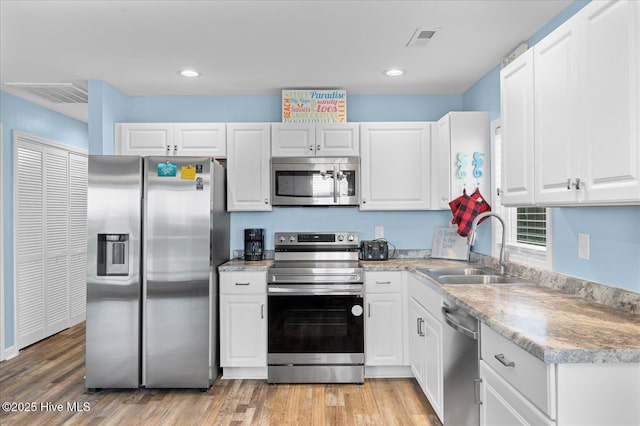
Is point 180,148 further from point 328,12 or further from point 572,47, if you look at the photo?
point 572,47

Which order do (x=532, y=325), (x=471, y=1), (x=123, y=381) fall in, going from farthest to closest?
1. (x=123, y=381)
2. (x=471, y=1)
3. (x=532, y=325)

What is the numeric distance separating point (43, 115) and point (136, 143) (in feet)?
5.22

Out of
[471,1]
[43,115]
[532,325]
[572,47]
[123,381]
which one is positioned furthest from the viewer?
→ [43,115]

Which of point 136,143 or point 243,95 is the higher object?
→ point 243,95

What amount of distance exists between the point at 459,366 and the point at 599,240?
0.92 metres

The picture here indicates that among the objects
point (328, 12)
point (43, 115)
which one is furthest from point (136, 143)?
point (328, 12)

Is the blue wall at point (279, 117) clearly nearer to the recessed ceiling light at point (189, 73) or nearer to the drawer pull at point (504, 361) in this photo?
the recessed ceiling light at point (189, 73)

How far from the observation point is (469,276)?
9.31 feet

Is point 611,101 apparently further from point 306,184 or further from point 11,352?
point 11,352

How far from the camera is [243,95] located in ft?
13.3

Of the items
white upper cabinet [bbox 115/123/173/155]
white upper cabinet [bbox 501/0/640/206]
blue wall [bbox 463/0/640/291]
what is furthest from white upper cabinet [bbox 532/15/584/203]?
white upper cabinet [bbox 115/123/173/155]

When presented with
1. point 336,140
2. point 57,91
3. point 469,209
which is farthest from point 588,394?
point 57,91

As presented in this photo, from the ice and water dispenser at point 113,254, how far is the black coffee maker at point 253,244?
98 cm

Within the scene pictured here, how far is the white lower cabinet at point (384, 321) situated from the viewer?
338 cm
